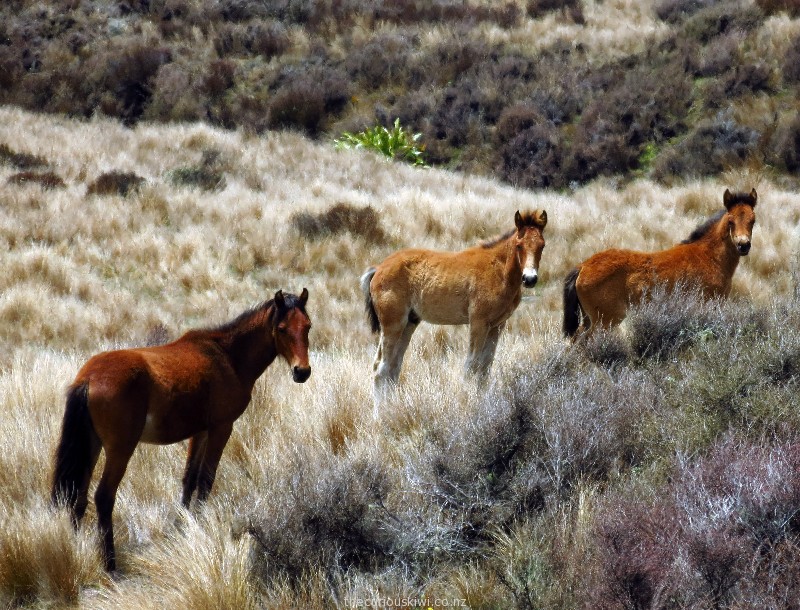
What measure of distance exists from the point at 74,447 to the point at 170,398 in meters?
0.56

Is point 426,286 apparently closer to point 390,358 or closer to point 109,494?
point 390,358

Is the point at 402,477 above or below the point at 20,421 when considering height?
above

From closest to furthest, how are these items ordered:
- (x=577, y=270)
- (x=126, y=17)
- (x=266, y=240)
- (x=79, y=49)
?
(x=577, y=270)
(x=266, y=240)
(x=79, y=49)
(x=126, y=17)

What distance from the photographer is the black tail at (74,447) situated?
4.60m

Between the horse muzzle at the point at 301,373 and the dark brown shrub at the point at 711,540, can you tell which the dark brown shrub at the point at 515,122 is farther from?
the dark brown shrub at the point at 711,540

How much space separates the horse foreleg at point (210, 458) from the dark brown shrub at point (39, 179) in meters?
13.1

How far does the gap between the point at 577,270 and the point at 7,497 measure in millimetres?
5490

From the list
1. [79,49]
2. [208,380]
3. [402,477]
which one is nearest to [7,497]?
[208,380]

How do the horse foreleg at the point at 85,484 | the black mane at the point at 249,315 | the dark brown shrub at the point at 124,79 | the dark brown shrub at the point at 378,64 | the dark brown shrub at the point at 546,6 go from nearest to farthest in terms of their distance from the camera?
the horse foreleg at the point at 85,484
the black mane at the point at 249,315
the dark brown shrub at the point at 124,79
the dark brown shrub at the point at 378,64
the dark brown shrub at the point at 546,6

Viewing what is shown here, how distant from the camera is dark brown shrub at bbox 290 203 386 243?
49.4 ft

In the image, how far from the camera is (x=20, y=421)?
6402 millimetres

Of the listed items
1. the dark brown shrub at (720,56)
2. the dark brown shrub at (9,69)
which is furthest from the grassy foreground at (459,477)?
the dark brown shrub at (9,69)

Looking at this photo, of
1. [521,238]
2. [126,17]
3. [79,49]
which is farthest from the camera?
[126,17]

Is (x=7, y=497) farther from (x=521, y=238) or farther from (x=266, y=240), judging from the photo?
(x=266, y=240)
